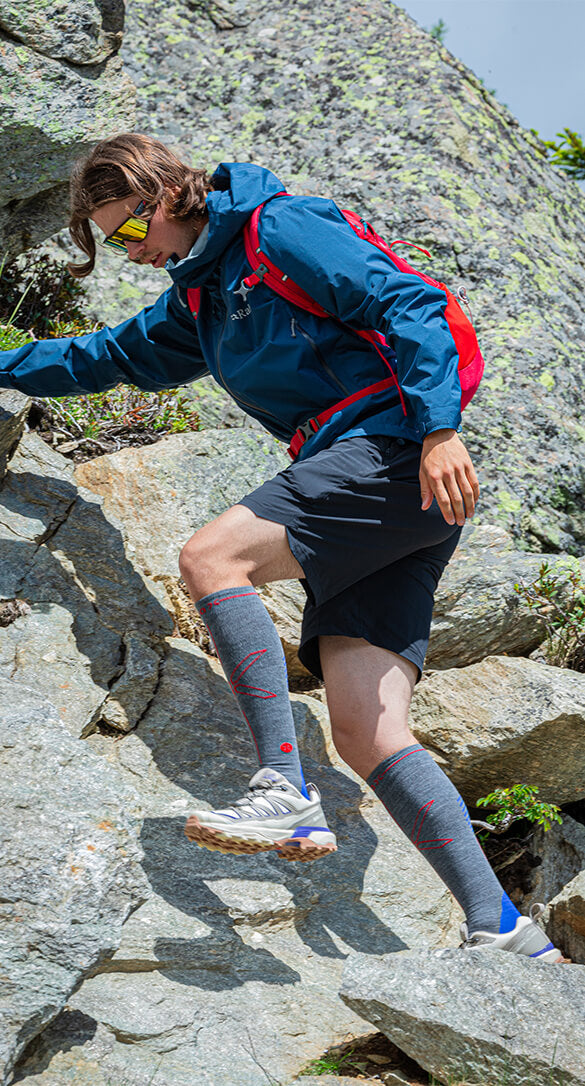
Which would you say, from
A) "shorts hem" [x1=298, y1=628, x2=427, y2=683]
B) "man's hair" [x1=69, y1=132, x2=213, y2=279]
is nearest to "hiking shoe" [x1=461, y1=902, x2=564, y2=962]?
"shorts hem" [x1=298, y1=628, x2=427, y2=683]

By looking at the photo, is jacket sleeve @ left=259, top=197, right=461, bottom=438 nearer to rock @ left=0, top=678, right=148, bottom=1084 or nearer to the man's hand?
the man's hand

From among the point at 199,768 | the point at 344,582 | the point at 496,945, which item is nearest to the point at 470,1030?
the point at 496,945

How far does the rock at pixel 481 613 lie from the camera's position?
5230 millimetres

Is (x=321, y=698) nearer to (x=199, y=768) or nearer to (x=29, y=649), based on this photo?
(x=199, y=768)

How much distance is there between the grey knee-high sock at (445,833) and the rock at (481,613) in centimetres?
182

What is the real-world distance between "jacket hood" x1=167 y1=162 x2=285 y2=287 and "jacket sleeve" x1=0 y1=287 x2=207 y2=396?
0.69 m

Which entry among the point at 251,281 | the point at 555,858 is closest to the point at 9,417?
the point at 251,281

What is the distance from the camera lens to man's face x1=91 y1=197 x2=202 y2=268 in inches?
145

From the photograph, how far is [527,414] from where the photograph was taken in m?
6.75

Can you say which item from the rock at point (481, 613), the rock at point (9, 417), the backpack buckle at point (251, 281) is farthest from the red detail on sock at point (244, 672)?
the rock at point (9, 417)

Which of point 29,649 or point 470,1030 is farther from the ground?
point 470,1030

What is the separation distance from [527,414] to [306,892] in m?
4.15

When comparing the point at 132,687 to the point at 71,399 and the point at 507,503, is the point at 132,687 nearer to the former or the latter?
the point at 71,399

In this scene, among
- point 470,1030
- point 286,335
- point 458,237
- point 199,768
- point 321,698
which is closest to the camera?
point 470,1030
